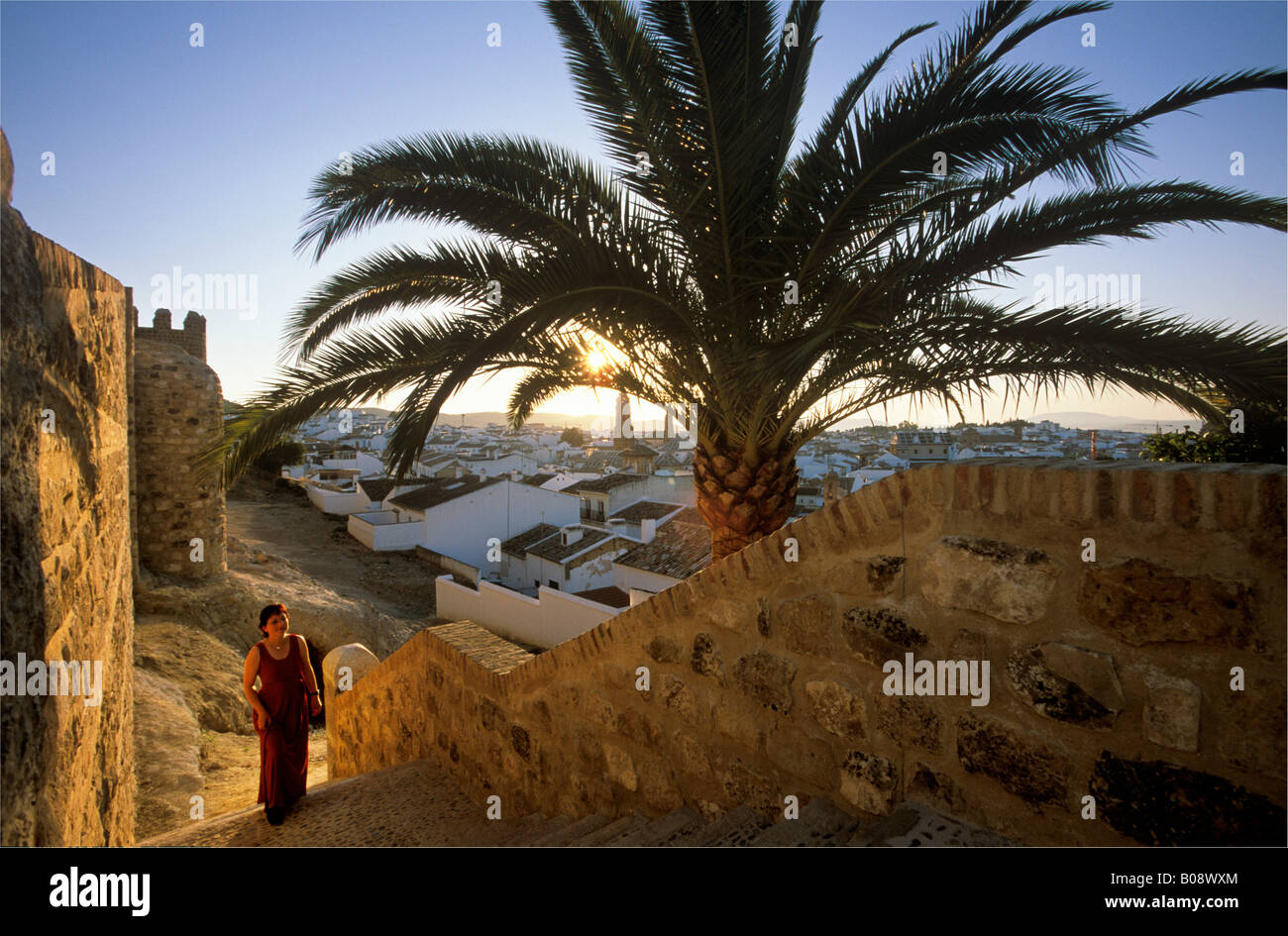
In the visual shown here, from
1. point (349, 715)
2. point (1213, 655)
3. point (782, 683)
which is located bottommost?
point (349, 715)

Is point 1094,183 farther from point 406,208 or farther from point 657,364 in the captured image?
point 406,208

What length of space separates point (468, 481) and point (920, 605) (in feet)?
98.0

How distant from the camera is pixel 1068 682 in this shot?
1.78 meters

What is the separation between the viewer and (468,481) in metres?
30.6

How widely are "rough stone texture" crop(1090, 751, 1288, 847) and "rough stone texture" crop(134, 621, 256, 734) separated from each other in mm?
9862

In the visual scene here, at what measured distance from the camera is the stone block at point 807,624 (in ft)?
7.49

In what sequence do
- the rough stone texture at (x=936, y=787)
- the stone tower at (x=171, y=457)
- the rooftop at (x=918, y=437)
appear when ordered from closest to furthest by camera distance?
the rough stone texture at (x=936, y=787) < the rooftop at (x=918, y=437) < the stone tower at (x=171, y=457)

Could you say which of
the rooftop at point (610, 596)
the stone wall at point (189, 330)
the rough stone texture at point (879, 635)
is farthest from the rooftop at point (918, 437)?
the stone wall at point (189, 330)

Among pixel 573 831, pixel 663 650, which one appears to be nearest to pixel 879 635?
pixel 663 650

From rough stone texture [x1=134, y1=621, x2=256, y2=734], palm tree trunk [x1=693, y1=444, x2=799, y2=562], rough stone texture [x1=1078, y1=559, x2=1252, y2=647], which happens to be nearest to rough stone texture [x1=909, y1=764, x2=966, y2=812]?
rough stone texture [x1=1078, y1=559, x2=1252, y2=647]

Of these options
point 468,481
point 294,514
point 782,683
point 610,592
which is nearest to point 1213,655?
point 782,683

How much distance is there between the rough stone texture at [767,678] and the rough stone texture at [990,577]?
0.61 m

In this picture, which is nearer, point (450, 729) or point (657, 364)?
point (450, 729)

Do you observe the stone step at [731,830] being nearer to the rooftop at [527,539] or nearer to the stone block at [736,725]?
the stone block at [736,725]
